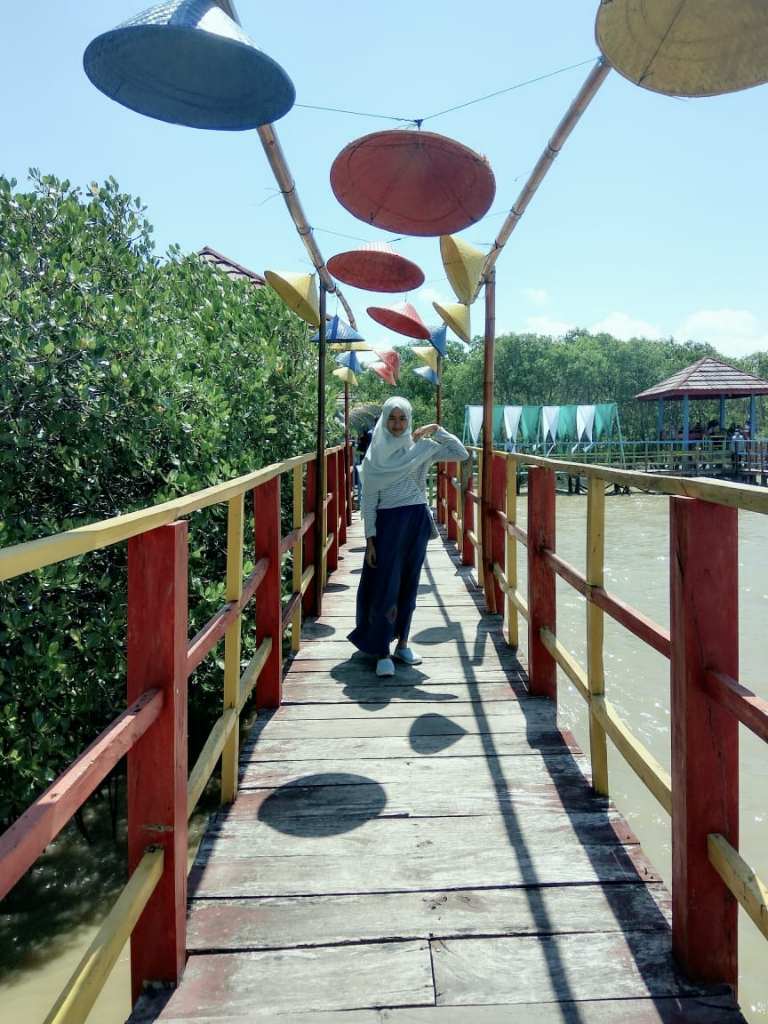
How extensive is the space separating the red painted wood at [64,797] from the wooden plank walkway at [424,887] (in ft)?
2.36

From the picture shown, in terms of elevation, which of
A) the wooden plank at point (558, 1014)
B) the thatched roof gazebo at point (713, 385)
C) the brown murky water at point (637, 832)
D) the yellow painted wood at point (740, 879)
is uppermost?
the thatched roof gazebo at point (713, 385)

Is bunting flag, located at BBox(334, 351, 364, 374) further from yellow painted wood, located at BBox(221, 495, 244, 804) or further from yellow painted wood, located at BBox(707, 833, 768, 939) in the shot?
yellow painted wood, located at BBox(707, 833, 768, 939)

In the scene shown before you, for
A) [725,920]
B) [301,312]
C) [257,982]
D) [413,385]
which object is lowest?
[257,982]

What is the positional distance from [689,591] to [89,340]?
3.17m

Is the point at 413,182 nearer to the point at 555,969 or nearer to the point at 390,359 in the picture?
the point at 555,969

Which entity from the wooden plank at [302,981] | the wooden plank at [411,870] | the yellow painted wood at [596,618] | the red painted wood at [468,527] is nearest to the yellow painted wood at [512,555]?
the yellow painted wood at [596,618]

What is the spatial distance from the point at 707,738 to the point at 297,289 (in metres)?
3.82

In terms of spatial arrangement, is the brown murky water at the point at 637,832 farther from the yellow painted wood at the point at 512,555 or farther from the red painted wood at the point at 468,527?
the red painted wood at the point at 468,527

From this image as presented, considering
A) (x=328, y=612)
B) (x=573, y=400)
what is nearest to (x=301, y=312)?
(x=328, y=612)

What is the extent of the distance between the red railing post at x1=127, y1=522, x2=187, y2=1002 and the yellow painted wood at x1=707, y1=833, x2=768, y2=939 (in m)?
1.23

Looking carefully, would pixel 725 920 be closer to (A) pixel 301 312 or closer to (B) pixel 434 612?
(B) pixel 434 612

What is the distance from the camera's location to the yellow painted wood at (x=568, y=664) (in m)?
2.75

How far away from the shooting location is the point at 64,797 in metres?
1.22

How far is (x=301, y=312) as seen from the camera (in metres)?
5.03
